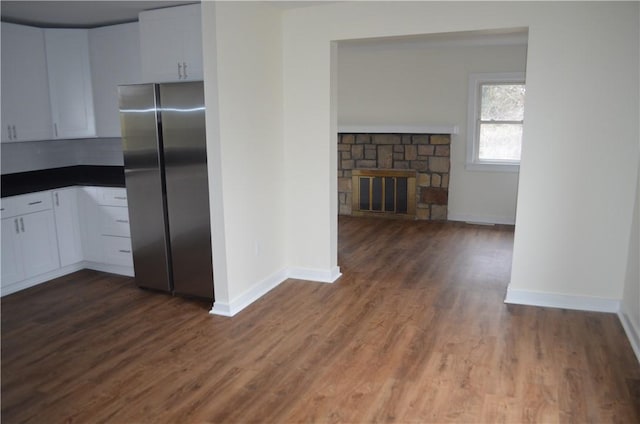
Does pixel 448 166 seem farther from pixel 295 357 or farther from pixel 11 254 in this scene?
pixel 11 254

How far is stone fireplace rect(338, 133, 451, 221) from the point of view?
711cm

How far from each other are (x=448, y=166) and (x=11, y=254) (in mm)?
5282

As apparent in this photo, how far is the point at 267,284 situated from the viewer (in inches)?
171

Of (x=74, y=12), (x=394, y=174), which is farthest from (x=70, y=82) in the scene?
(x=394, y=174)

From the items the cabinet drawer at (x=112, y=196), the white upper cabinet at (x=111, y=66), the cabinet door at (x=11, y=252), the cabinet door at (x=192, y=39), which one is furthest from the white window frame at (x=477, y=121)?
the cabinet door at (x=11, y=252)

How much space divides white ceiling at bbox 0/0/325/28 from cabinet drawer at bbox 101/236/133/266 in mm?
1946

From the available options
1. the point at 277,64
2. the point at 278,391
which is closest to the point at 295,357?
the point at 278,391

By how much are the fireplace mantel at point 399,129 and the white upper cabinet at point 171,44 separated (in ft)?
11.9

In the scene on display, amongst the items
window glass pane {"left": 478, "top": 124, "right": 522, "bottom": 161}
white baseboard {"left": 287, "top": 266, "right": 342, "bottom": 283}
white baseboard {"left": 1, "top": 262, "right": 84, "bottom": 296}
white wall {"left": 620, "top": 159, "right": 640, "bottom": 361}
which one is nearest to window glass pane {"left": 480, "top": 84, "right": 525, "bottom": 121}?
window glass pane {"left": 478, "top": 124, "right": 522, "bottom": 161}

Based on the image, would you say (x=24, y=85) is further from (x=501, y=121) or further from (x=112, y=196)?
(x=501, y=121)

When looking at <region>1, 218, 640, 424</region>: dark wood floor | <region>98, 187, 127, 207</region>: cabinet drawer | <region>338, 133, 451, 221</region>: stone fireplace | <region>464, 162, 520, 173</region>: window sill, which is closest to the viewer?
<region>1, 218, 640, 424</region>: dark wood floor

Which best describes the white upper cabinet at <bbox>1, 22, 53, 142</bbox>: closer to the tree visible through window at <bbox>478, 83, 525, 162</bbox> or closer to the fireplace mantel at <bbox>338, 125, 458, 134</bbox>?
the fireplace mantel at <bbox>338, 125, 458, 134</bbox>

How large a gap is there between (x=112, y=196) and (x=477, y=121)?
4.74 meters

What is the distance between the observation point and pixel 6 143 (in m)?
4.73
